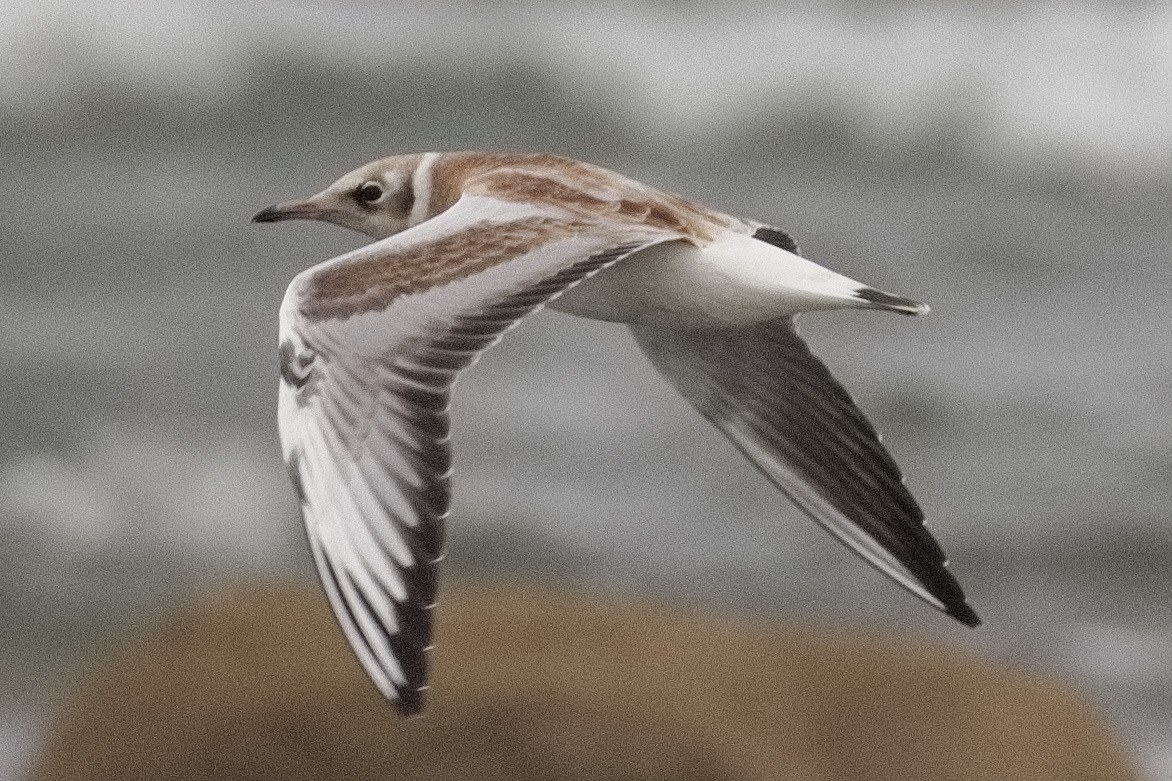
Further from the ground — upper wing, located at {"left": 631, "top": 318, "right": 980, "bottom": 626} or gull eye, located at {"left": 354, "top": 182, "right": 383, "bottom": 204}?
gull eye, located at {"left": 354, "top": 182, "right": 383, "bottom": 204}

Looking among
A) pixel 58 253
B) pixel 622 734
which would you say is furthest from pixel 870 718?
pixel 58 253

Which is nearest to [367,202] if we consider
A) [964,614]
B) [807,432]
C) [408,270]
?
[408,270]

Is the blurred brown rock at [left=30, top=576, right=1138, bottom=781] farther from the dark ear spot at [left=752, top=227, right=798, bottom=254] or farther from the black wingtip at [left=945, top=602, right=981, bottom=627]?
the dark ear spot at [left=752, top=227, right=798, bottom=254]

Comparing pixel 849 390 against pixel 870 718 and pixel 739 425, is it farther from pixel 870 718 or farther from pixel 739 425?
pixel 870 718

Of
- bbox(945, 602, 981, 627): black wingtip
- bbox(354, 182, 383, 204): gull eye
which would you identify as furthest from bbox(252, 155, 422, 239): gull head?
bbox(945, 602, 981, 627): black wingtip

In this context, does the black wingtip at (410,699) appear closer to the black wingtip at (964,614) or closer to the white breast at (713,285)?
the white breast at (713,285)

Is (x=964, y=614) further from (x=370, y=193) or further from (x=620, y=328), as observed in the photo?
(x=370, y=193)

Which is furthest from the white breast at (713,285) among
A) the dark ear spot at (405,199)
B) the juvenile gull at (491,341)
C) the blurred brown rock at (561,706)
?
the blurred brown rock at (561,706)
